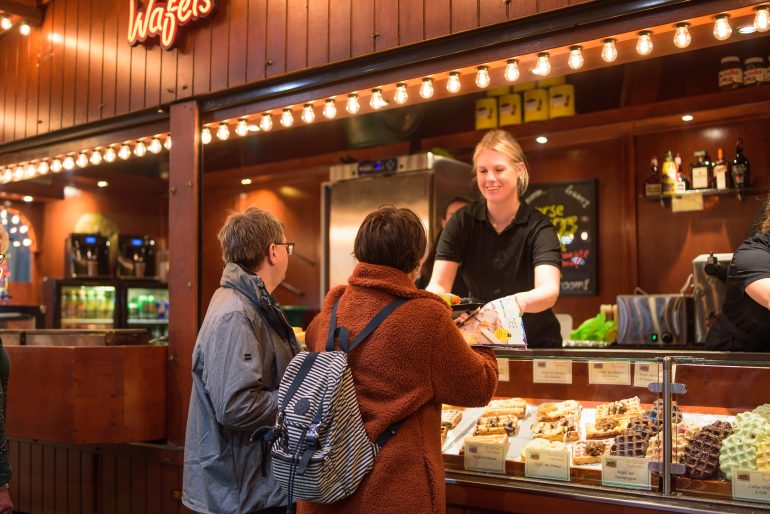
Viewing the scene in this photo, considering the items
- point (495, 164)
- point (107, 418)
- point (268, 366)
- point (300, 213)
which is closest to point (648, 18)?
point (495, 164)

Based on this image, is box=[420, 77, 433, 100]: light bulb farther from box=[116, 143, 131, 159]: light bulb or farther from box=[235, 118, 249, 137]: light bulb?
box=[116, 143, 131, 159]: light bulb

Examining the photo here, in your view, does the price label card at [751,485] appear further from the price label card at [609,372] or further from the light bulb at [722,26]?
the light bulb at [722,26]

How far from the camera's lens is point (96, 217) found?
31.9 ft

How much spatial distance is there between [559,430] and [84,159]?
4308 millimetres

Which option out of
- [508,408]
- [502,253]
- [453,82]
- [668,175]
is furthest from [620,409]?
[668,175]

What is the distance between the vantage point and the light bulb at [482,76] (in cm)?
378

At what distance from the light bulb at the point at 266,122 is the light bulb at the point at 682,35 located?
238 centimetres

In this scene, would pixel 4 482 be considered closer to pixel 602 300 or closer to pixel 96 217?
pixel 602 300

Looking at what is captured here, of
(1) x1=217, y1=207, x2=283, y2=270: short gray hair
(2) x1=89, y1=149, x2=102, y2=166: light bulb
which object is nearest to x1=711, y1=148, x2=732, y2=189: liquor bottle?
(1) x1=217, y1=207, x2=283, y2=270: short gray hair

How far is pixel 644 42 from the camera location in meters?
3.33

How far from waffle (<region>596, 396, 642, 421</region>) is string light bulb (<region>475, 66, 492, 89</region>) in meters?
1.70

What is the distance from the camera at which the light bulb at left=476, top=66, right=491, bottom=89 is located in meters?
3.78

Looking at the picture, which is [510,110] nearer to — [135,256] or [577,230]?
[577,230]

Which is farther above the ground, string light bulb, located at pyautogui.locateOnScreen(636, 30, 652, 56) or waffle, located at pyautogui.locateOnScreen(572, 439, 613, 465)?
string light bulb, located at pyautogui.locateOnScreen(636, 30, 652, 56)
